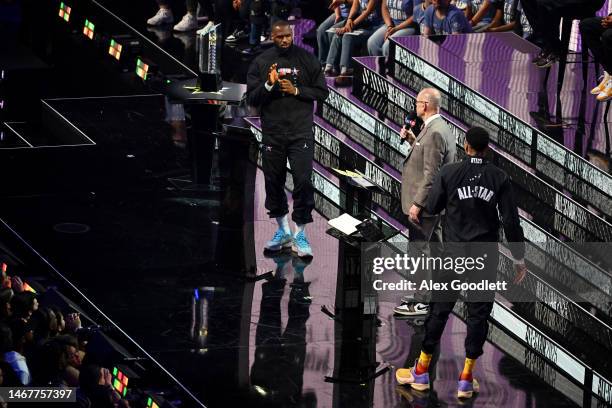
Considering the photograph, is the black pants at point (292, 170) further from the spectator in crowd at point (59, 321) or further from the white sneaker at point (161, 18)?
the white sneaker at point (161, 18)

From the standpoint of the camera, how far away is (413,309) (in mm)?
10211

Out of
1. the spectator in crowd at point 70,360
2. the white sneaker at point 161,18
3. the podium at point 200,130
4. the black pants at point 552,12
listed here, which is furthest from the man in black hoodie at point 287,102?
the white sneaker at point 161,18

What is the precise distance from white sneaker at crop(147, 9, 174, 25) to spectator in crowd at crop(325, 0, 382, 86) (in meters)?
3.73

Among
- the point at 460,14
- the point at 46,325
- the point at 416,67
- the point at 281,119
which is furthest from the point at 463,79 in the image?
the point at 46,325

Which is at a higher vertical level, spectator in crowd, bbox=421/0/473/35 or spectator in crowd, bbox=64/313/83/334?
spectator in crowd, bbox=421/0/473/35

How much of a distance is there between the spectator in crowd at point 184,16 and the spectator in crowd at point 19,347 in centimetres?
1016

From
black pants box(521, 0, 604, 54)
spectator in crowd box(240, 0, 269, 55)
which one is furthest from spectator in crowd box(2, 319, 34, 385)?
spectator in crowd box(240, 0, 269, 55)

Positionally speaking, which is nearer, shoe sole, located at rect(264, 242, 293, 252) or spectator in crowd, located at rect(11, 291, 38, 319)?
spectator in crowd, located at rect(11, 291, 38, 319)

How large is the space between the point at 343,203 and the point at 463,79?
2631 mm

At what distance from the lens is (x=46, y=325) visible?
900 centimetres

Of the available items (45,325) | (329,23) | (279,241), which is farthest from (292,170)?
(329,23)

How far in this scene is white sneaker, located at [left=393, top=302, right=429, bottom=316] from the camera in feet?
33.4

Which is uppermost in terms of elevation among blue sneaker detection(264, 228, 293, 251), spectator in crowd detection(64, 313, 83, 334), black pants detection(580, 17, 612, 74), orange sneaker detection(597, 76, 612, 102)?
black pants detection(580, 17, 612, 74)
